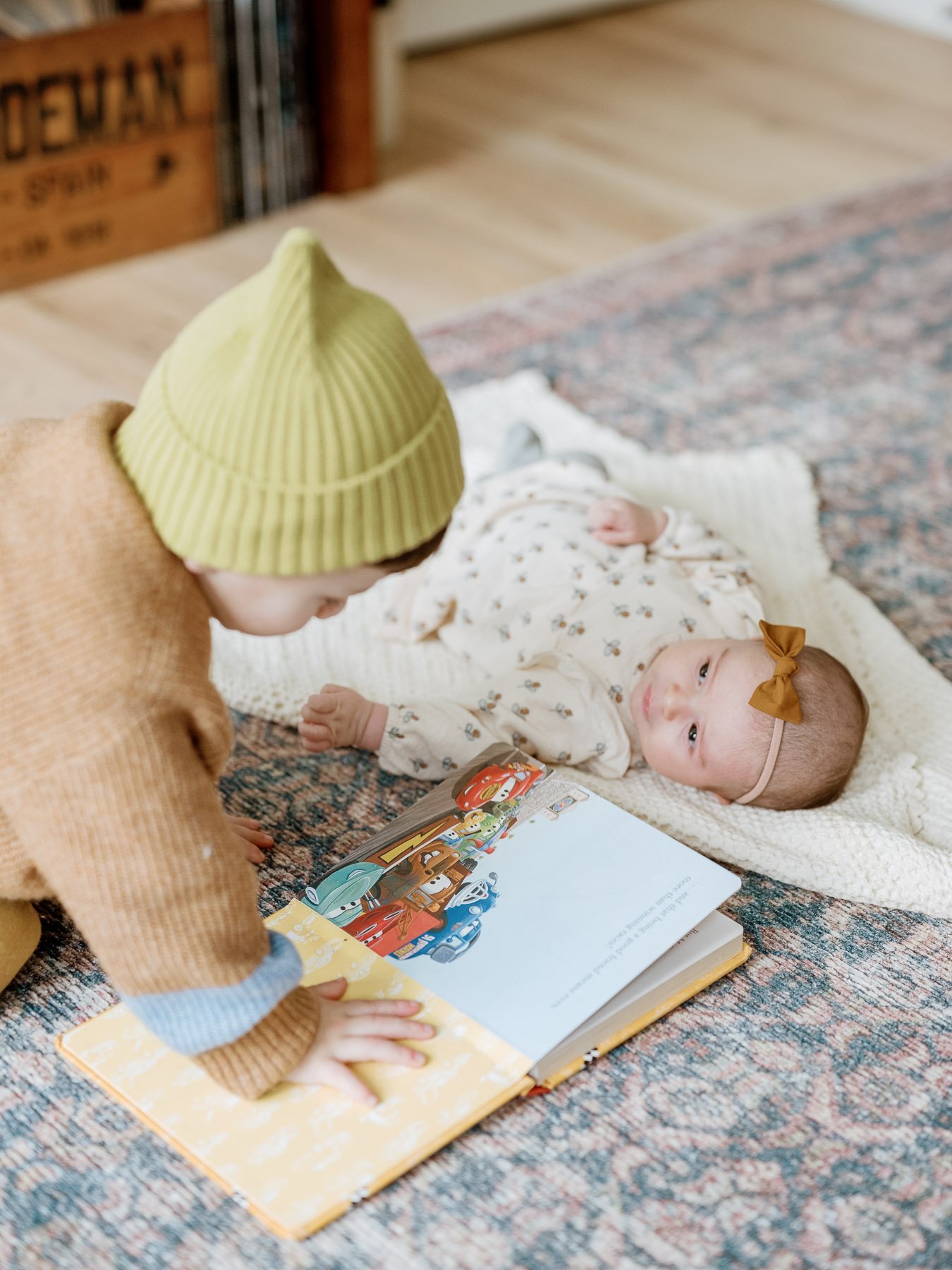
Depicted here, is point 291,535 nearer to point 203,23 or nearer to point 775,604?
point 775,604

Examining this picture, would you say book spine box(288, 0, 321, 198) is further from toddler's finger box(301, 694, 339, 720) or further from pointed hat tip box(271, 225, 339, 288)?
pointed hat tip box(271, 225, 339, 288)

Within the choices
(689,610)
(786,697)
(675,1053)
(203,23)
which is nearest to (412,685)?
(689,610)

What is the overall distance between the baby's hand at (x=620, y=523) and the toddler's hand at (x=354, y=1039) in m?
0.61

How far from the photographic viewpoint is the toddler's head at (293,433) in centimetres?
75

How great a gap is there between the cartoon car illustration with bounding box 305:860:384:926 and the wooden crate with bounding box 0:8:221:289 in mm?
1407

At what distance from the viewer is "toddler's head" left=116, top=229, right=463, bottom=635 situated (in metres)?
0.75

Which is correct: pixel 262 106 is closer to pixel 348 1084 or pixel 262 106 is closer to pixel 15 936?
pixel 15 936

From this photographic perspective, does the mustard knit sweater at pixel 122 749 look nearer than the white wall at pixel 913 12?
Yes

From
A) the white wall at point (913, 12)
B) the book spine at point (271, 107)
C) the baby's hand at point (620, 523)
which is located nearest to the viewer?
the baby's hand at point (620, 523)

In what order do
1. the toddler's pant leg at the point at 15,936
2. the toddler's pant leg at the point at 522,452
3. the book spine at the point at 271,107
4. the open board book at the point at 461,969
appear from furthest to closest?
the book spine at the point at 271,107
the toddler's pant leg at the point at 522,452
the toddler's pant leg at the point at 15,936
the open board book at the point at 461,969

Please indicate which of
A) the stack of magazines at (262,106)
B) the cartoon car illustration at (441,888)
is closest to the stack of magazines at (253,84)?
the stack of magazines at (262,106)

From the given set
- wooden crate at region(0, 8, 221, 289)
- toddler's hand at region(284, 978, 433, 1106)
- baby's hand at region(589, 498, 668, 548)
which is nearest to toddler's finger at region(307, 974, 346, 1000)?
toddler's hand at region(284, 978, 433, 1106)

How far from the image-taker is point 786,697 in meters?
1.14

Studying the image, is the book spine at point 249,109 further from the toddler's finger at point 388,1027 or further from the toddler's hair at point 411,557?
the toddler's finger at point 388,1027
